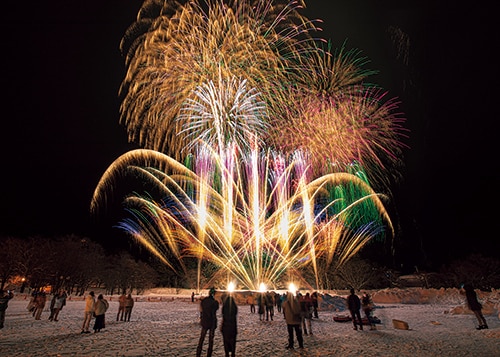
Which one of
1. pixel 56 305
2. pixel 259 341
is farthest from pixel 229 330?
pixel 56 305

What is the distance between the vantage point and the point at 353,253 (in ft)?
190

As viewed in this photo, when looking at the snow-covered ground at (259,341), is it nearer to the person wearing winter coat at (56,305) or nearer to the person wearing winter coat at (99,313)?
the person wearing winter coat at (99,313)

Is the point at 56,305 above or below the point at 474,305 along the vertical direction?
above

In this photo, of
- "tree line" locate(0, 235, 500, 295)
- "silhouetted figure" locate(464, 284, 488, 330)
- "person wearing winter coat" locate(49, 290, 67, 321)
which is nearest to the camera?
"silhouetted figure" locate(464, 284, 488, 330)

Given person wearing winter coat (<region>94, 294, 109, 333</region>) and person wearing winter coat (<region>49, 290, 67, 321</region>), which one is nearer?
person wearing winter coat (<region>94, 294, 109, 333</region>)

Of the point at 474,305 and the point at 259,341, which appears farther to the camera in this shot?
the point at 474,305

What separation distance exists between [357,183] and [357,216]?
18.9 meters

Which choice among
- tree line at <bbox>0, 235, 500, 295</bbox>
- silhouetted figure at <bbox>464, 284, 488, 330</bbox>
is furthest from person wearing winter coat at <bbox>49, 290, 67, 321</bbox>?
tree line at <bbox>0, 235, 500, 295</bbox>

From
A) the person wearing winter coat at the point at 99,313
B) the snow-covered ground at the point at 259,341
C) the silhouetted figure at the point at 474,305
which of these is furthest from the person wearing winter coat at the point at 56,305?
the silhouetted figure at the point at 474,305

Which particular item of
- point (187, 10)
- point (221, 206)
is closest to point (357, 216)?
point (221, 206)

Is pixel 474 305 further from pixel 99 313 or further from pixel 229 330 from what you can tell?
pixel 99 313

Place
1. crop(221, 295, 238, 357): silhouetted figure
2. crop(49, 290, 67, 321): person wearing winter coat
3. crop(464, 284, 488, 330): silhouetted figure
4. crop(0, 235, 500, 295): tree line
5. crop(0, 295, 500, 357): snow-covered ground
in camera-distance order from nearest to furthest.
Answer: crop(221, 295, 238, 357): silhouetted figure < crop(0, 295, 500, 357): snow-covered ground < crop(464, 284, 488, 330): silhouetted figure < crop(49, 290, 67, 321): person wearing winter coat < crop(0, 235, 500, 295): tree line

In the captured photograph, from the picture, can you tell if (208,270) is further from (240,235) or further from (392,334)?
(392,334)

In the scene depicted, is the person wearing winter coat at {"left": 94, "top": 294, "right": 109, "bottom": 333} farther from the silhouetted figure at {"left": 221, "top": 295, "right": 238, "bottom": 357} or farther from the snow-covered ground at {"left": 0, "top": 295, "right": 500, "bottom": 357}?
the silhouetted figure at {"left": 221, "top": 295, "right": 238, "bottom": 357}
